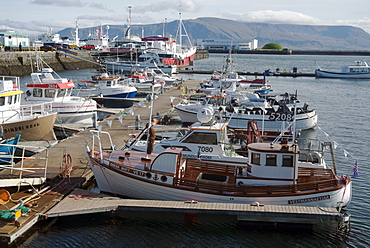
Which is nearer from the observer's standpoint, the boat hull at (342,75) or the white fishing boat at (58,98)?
the white fishing boat at (58,98)

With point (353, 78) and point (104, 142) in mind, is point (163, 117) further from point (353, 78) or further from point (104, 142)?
point (353, 78)

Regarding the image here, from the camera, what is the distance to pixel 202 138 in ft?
59.7

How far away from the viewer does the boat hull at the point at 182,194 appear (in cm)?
1502

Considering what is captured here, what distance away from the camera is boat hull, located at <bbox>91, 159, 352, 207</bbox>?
15.0 meters

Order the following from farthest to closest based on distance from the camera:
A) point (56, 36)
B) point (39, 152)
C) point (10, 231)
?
1. point (56, 36)
2. point (39, 152)
3. point (10, 231)

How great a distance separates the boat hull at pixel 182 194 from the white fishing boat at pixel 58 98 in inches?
571

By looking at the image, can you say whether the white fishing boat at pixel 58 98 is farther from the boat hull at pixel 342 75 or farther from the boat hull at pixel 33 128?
the boat hull at pixel 342 75

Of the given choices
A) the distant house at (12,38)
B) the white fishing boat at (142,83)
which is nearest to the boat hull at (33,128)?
the white fishing boat at (142,83)

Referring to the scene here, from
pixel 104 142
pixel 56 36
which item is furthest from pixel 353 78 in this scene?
pixel 56 36

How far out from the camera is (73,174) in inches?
682

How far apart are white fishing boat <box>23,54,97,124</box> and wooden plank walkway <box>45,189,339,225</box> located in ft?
52.2

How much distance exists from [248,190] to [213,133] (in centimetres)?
368

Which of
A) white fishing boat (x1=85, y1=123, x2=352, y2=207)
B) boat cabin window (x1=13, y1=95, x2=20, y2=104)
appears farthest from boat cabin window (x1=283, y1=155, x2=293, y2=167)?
boat cabin window (x1=13, y1=95, x2=20, y2=104)

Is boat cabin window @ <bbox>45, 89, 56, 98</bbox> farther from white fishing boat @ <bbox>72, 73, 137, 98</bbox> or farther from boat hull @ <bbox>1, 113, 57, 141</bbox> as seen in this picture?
white fishing boat @ <bbox>72, 73, 137, 98</bbox>
